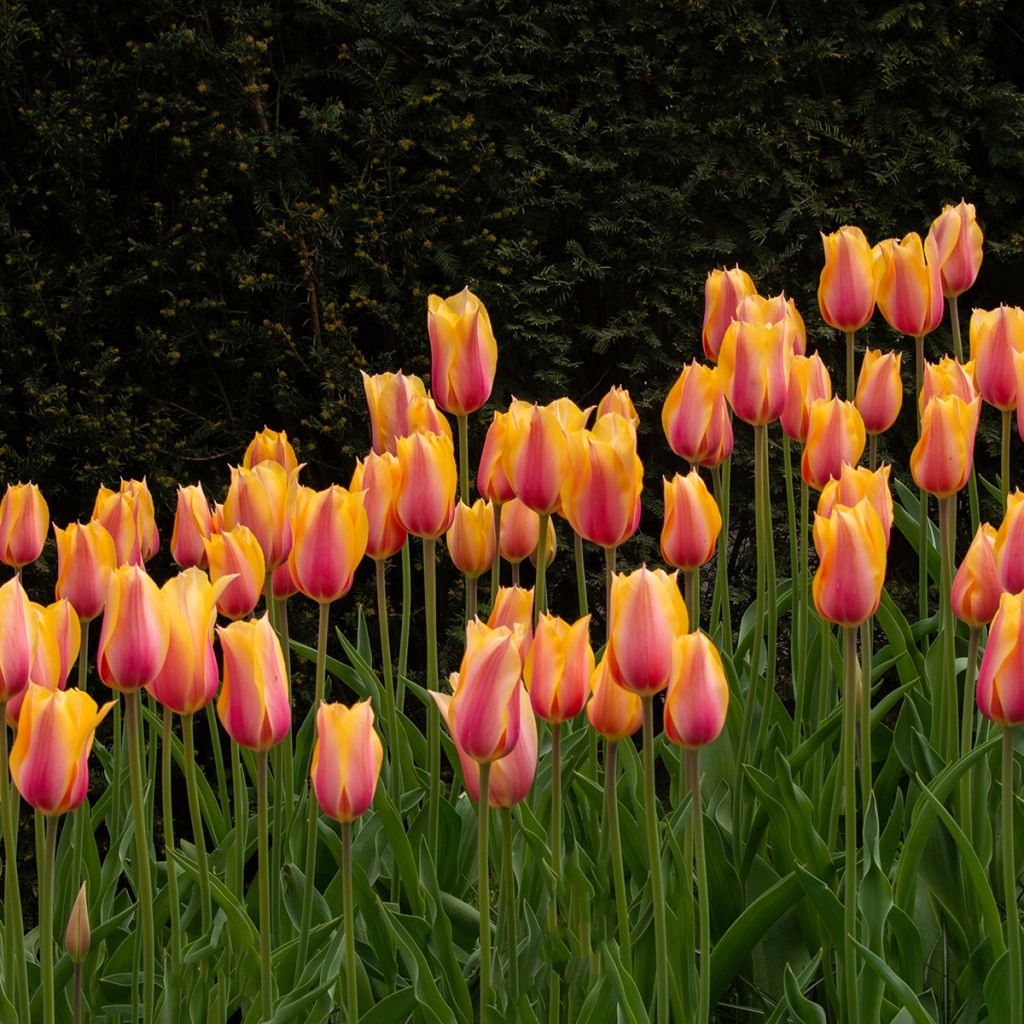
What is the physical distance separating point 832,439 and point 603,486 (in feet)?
1.40

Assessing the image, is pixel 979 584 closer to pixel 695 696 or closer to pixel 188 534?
pixel 695 696

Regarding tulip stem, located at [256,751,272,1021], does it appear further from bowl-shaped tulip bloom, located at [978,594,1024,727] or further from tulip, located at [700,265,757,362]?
tulip, located at [700,265,757,362]

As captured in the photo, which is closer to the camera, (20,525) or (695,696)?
(695,696)

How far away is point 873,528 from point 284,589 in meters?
0.82

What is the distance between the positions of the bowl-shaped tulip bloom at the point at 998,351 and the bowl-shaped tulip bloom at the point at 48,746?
129 centimetres

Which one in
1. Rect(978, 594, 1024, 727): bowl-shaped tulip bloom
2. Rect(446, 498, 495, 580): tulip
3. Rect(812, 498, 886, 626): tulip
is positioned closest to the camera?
Rect(978, 594, 1024, 727): bowl-shaped tulip bloom

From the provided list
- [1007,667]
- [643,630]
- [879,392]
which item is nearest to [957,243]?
[879,392]

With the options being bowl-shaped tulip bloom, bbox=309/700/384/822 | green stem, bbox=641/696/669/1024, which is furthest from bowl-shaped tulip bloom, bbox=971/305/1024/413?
bowl-shaped tulip bloom, bbox=309/700/384/822

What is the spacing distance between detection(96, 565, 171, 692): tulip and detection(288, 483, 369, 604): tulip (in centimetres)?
28

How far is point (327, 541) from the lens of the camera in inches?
61.0

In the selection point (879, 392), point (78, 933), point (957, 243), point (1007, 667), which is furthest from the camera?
point (957, 243)

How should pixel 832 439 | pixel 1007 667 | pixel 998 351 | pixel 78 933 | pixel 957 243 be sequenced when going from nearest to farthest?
1. pixel 1007 667
2. pixel 78 933
3. pixel 832 439
4. pixel 998 351
5. pixel 957 243

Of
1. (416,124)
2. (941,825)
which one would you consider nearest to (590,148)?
(416,124)

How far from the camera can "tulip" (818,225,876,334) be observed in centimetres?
207
